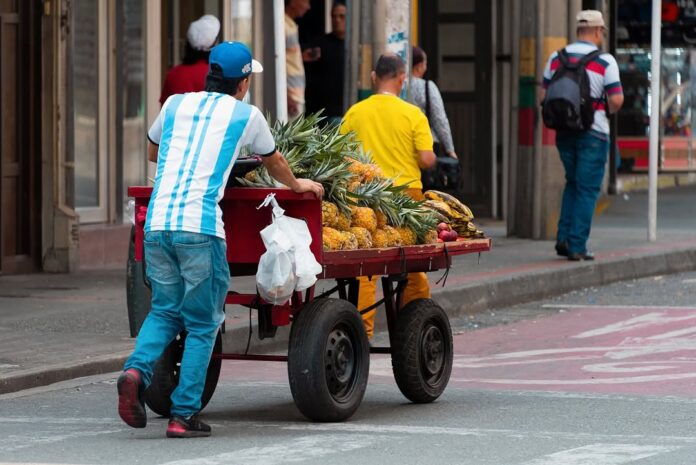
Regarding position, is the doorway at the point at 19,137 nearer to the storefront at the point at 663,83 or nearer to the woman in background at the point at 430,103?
the woman in background at the point at 430,103

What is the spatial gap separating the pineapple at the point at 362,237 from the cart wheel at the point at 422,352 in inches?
24.6

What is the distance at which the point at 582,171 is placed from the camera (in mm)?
15125

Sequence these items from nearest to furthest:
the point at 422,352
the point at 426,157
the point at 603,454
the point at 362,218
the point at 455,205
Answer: the point at 603,454
the point at 362,218
the point at 422,352
the point at 455,205
the point at 426,157

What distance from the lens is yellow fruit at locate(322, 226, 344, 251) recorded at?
8.18 meters

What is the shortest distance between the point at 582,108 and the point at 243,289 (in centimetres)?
331

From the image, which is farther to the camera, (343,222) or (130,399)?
(343,222)

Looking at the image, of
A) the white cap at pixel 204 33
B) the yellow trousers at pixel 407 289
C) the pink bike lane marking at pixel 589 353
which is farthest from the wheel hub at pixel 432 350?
the white cap at pixel 204 33

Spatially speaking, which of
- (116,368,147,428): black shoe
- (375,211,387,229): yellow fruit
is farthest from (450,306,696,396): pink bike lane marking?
(116,368,147,428): black shoe

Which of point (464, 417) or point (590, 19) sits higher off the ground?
point (590, 19)

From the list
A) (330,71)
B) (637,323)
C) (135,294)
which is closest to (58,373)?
(135,294)

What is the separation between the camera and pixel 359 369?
8.45 meters

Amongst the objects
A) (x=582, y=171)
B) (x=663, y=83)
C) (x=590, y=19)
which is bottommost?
(x=582, y=171)

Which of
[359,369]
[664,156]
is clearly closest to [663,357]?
[359,369]

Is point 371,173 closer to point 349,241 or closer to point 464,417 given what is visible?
point 349,241
